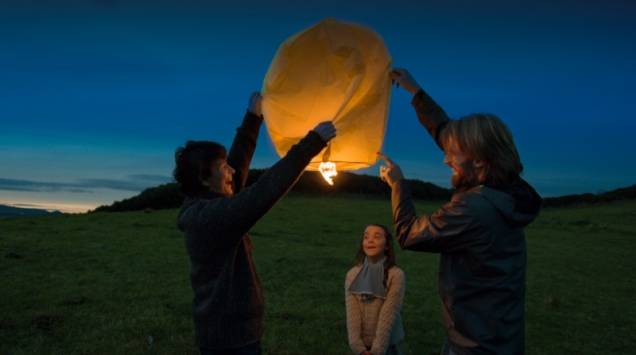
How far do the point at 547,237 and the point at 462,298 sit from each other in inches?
702

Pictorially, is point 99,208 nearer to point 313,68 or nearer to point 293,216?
point 293,216

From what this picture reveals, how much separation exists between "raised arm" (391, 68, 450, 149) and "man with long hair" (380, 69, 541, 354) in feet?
1.57

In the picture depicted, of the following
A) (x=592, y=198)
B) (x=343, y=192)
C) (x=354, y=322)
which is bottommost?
(x=354, y=322)

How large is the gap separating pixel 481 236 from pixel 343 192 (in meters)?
26.3

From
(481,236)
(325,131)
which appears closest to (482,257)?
(481,236)

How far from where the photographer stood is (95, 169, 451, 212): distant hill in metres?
24.4

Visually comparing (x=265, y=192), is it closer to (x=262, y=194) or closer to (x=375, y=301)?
(x=262, y=194)

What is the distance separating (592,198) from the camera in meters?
32.3

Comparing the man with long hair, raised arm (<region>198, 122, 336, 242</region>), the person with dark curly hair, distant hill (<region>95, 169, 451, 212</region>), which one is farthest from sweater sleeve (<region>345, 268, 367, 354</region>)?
distant hill (<region>95, 169, 451, 212</region>)

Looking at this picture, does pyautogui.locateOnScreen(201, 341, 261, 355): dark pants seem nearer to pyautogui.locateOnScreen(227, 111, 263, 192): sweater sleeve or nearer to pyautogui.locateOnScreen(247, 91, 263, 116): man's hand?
pyautogui.locateOnScreen(227, 111, 263, 192): sweater sleeve

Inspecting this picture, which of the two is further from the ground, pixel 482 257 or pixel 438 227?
pixel 438 227

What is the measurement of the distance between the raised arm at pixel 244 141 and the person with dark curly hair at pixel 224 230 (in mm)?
348

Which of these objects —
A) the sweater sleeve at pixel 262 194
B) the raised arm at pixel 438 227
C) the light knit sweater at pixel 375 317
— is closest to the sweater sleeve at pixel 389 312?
the light knit sweater at pixel 375 317

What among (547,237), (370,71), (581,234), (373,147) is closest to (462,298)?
(373,147)
